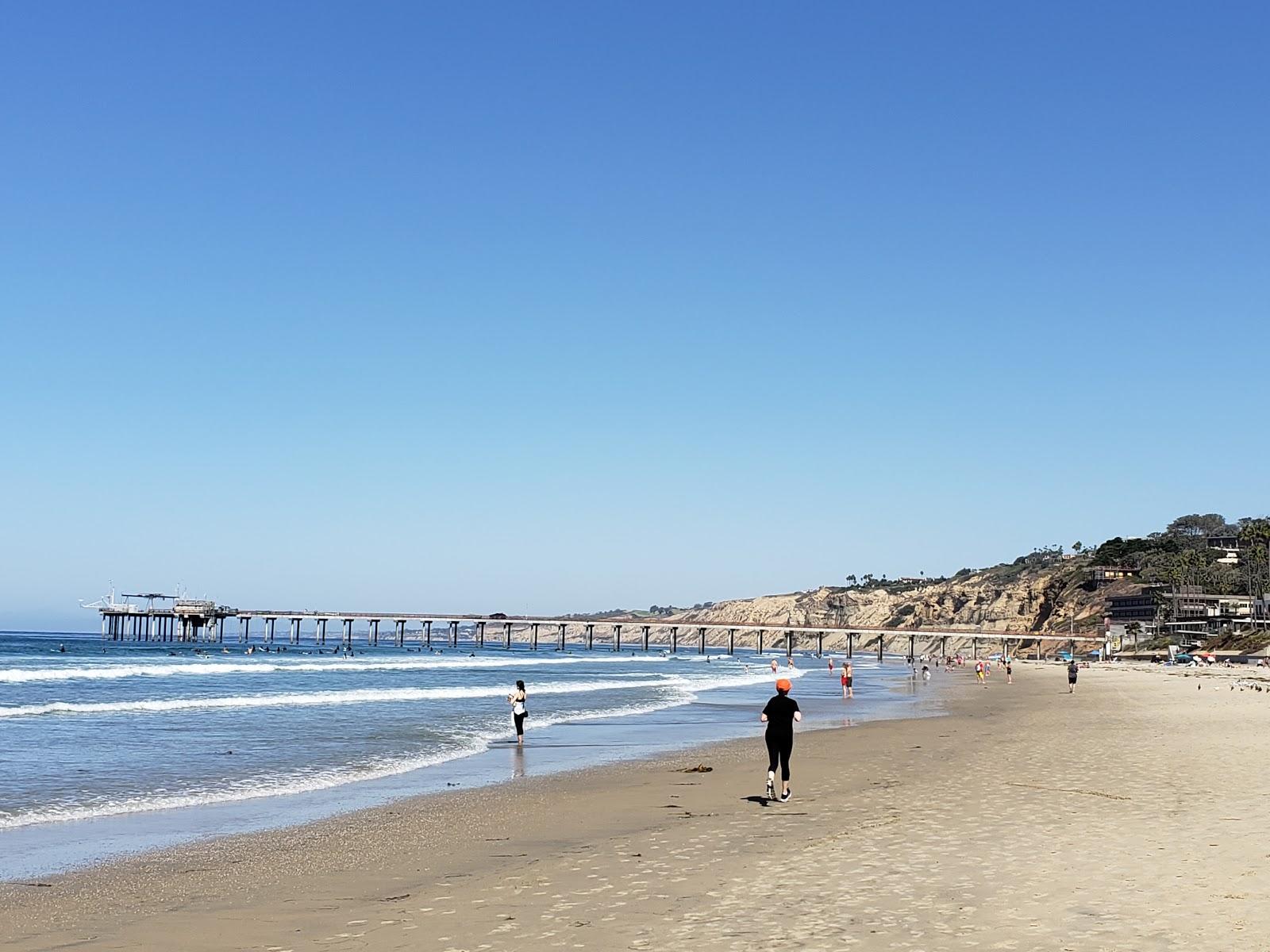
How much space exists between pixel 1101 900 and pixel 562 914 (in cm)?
397

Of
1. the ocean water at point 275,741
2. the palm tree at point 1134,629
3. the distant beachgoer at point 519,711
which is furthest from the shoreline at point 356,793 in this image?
the palm tree at point 1134,629

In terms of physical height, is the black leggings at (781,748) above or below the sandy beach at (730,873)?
above

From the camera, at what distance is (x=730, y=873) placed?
9.64m

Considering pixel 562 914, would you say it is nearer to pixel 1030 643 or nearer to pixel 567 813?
pixel 567 813

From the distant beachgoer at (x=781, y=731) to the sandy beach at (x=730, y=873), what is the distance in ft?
2.05

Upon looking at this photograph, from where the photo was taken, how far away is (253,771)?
18.5 metres

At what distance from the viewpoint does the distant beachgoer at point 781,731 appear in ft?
46.1

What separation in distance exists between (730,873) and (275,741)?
16.5 meters

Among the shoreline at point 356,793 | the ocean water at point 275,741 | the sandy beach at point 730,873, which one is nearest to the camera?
the sandy beach at point 730,873

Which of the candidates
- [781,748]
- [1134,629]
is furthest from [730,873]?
[1134,629]

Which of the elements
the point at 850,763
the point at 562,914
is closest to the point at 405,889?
the point at 562,914

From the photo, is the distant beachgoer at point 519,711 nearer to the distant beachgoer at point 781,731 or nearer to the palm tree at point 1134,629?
the distant beachgoer at point 781,731

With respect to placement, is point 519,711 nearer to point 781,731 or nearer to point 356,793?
point 356,793

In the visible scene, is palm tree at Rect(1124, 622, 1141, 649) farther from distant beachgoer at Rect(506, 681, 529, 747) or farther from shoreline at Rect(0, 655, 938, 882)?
distant beachgoer at Rect(506, 681, 529, 747)
